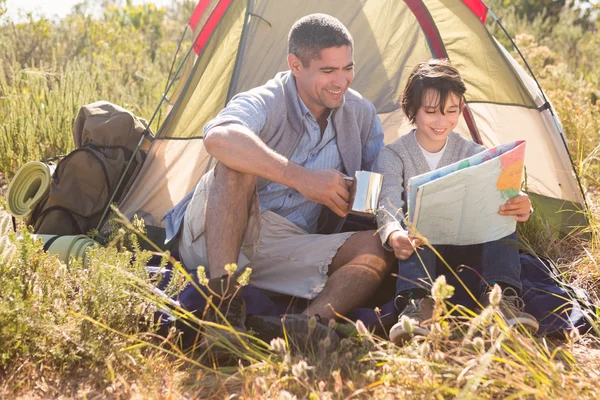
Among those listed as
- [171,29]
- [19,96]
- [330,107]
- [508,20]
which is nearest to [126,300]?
[330,107]

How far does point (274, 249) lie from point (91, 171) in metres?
1.11

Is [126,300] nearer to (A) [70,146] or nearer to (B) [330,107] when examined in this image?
(B) [330,107]

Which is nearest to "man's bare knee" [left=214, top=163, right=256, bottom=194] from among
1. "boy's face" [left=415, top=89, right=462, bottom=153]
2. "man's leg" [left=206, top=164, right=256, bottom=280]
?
"man's leg" [left=206, top=164, right=256, bottom=280]

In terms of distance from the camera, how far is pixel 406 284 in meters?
2.50

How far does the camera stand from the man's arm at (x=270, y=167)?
2.46 metres

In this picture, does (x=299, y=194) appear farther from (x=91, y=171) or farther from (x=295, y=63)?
(x=91, y=171)

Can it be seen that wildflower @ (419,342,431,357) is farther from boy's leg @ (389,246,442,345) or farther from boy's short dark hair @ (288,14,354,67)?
boy's short dark hair @ (288,14,354,67)

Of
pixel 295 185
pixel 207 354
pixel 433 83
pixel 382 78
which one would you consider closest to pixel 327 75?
pixel 433 83

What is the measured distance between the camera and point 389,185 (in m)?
2.86

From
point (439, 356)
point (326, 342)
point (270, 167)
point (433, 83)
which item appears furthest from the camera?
point (433, 83)

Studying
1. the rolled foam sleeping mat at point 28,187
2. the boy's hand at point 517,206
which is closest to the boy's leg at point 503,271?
the boy's hand at point 517,206

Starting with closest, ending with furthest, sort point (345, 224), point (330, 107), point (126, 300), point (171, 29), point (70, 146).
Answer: point (126, 300) → point (330, 107) → point (345, 224) → point (70, 146) → point (171, 29)

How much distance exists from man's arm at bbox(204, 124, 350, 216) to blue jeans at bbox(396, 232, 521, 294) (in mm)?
307

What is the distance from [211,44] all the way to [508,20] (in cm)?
528
